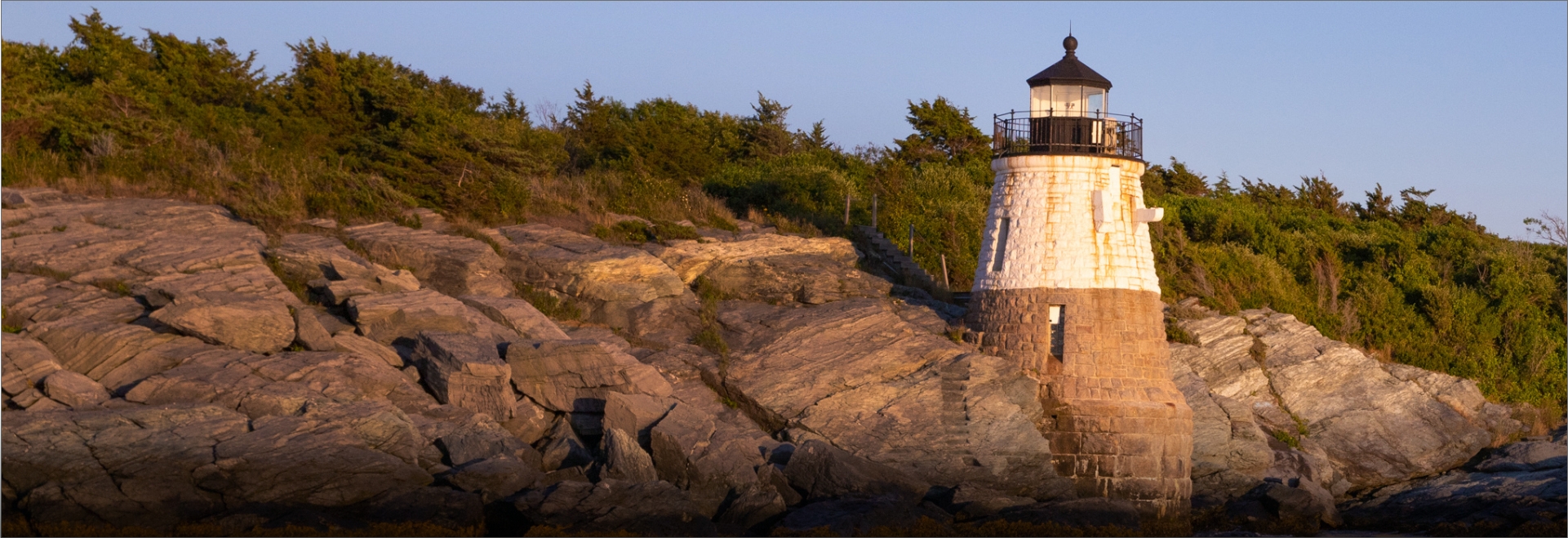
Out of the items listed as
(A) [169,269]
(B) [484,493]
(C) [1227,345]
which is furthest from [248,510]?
(C) [1227,345]

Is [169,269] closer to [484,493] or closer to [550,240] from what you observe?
[550,240]

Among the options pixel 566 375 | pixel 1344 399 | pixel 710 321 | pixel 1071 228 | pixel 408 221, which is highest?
pixel 408 221

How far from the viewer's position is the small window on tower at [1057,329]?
870 inches

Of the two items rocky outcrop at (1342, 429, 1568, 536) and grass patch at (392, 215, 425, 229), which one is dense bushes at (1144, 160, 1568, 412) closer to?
rocky outcrop at (1342, 429, 1568, 536)

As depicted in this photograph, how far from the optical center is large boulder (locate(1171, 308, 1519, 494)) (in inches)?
986

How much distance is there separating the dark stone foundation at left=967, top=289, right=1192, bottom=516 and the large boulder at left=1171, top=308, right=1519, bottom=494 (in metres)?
2.54

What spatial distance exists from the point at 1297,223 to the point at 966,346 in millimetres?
13934

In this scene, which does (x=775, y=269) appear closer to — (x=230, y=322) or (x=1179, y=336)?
(x=1179, y=336)

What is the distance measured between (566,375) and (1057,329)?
25.8ft

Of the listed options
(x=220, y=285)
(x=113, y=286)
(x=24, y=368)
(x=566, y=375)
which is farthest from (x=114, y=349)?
(x=566, y=375)

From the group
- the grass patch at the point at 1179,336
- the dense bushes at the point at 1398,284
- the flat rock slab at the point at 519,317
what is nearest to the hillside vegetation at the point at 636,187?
the dense bushes at the point at 1398,284

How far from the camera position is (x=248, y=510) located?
16.0 meters

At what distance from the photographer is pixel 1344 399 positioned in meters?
25.9

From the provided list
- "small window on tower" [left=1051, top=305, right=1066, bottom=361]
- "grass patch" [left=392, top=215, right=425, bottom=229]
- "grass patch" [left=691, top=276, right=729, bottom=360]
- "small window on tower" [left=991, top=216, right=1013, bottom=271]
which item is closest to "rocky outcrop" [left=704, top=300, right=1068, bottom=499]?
"grass patch" [left=691, top=276, right=729, bottom=360]
